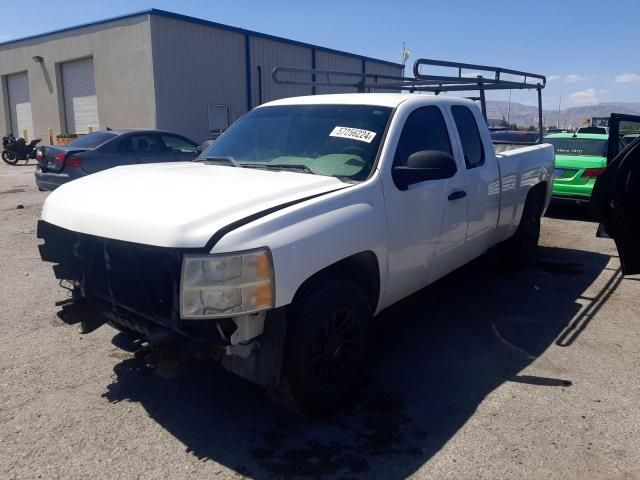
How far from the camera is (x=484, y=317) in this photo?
5031 millimetres

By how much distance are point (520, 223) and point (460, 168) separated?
2059mm

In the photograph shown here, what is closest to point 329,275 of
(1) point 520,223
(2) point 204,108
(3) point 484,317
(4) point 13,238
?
(3) point 484,317

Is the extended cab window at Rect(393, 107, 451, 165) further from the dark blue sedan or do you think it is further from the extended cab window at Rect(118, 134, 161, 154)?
the extended cab window at Rect(118, 134, 161, 154)

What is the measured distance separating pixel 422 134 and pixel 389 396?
1.93 m

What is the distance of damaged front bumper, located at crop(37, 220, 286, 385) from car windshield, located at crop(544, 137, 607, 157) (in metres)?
9.02

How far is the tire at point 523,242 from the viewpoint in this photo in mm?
6211

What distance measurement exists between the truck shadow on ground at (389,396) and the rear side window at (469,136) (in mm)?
1426

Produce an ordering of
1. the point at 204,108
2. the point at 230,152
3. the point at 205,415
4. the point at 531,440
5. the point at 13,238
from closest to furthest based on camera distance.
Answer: the point at 531,440 → the point at 205,415 → the point at 230,152 → the point at 13,238 → the point at 204,108

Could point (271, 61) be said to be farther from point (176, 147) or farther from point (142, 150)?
point (142, 150)

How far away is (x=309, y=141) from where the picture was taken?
4.05m

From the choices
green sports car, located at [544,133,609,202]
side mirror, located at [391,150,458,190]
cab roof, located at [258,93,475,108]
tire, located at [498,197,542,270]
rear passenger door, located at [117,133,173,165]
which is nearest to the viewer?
side mirror, located at [391,150,458,190]

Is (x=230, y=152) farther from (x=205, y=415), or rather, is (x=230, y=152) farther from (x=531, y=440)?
(x=531, y=440)

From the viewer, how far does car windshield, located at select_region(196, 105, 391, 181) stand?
3732 millimetres

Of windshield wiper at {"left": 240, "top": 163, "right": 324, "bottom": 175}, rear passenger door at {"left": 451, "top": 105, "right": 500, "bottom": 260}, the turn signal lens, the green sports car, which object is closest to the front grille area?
windshield wiper at {"left": 240, "top": 163, "right": 324, "bottom": 175}
